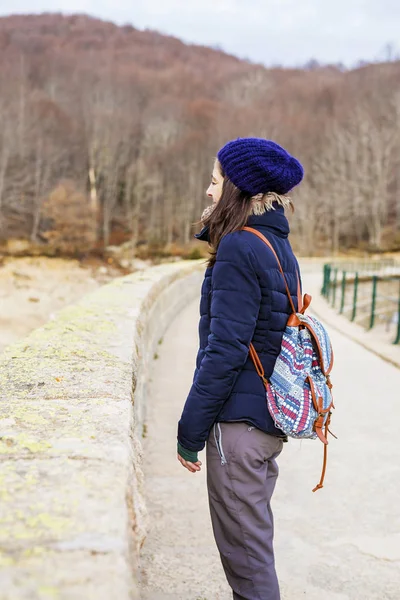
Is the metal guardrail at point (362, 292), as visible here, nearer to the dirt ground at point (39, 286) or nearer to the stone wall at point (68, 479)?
the stone wall at point (68, 479)

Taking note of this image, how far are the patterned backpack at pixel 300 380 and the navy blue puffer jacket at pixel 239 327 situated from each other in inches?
1.5

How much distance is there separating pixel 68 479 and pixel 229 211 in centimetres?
112

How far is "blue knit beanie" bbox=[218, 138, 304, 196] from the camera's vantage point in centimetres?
213

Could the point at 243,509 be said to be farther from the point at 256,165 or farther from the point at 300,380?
the point at 256,165

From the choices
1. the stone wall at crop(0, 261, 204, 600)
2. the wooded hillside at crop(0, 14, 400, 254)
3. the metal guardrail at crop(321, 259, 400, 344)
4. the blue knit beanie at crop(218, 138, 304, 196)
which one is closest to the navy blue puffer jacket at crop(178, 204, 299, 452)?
the blue knit beanie at crop(218, 138, 304, 196)

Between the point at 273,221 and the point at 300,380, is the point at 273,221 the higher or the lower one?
the higher one

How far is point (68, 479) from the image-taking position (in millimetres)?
1592

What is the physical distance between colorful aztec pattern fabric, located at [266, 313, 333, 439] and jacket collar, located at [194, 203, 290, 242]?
0.34 m

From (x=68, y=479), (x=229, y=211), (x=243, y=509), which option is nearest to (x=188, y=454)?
(x=243, y=509)

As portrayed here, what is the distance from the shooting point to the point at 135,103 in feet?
208

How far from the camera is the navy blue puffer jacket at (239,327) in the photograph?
6.70ft

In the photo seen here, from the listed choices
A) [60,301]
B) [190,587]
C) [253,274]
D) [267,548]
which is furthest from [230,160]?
[60,301]

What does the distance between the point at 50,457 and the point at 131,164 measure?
55.8 meters

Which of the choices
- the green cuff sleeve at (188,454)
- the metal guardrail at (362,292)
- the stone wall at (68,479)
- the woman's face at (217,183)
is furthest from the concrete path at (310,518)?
the metal guardrail at (362,292)
